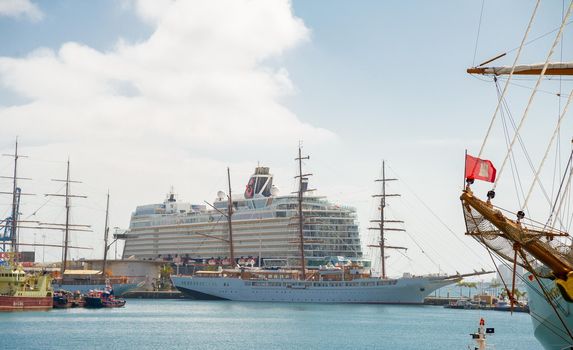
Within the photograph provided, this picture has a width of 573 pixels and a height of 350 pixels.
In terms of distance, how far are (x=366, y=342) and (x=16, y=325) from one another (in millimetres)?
21846

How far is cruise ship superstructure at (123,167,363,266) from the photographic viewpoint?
100000mm

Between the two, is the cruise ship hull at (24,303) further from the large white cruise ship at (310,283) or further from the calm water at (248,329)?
the large white cruise ship at (310,283)

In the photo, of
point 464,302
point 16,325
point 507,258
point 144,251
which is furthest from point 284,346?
point 144,251

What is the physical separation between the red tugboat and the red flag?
2078 inches

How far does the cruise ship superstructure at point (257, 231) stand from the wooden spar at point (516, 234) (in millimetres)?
76559

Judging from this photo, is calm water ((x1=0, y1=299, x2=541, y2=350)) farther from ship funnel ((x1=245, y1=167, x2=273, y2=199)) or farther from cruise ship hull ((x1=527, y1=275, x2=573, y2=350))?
→ ship funnel ((x1=245, y1=167, x2=273, y2=199))

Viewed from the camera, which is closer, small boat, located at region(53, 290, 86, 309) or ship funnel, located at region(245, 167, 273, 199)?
small boat, located at region(53, 290, 86, 309)

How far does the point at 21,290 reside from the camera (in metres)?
66.1

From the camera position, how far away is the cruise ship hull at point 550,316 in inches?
901

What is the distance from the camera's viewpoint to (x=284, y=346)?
4203 cm

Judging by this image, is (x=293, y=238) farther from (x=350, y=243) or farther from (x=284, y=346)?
(x=284, y=346)

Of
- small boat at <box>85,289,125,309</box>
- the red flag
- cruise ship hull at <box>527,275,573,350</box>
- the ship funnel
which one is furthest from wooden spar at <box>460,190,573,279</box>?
the ship funnel

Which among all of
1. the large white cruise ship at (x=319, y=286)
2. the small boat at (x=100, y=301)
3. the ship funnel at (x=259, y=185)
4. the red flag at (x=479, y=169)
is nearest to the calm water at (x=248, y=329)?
the small boat at (x=100, y=301)

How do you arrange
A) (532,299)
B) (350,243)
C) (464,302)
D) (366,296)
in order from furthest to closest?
(350,243), (464,302), (366,296), (532,299)
